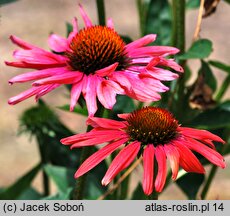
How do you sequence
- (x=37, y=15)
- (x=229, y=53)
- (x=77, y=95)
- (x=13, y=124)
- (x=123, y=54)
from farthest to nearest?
(x=37, y=15)
(x=229, y=53)
(x=13, y=124)
(x=123, y=54)
(x=77, y=95)

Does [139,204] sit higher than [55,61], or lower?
lower

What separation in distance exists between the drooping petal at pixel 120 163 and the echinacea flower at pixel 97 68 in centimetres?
5

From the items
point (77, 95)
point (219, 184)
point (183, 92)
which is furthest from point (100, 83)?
point (219, 184)

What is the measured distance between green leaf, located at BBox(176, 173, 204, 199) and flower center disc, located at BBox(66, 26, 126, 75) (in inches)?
16.6

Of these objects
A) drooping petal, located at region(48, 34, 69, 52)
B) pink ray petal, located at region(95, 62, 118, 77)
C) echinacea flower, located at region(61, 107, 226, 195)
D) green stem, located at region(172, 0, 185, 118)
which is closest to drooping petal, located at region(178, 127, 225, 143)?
echinacea flower, located at region(61, 107, 226, 195)

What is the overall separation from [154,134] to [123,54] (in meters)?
0.14

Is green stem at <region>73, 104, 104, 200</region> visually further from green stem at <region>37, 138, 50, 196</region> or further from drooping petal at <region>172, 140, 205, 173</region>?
green stem at <region>37, 138, 50, 196</region>

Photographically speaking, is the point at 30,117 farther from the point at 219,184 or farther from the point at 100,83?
the point at 219,184

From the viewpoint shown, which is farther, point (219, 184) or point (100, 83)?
point (219, 184)

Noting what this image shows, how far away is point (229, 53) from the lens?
310 cm

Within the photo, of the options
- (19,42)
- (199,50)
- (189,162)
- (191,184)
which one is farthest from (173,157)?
(191,184)

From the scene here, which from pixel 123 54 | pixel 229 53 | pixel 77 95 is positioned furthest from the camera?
pixel 229 53

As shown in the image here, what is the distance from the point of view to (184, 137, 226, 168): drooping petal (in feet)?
2.28

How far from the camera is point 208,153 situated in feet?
2.32
